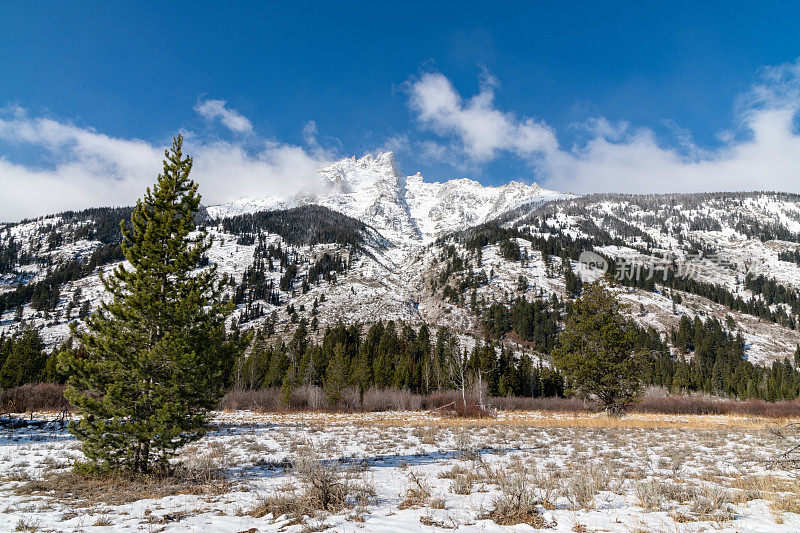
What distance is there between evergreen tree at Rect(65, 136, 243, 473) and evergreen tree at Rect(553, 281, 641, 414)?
1056 inches

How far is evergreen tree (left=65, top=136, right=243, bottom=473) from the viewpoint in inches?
371

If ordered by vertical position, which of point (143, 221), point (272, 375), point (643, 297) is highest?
point (643, 297)

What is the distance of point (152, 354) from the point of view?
376 inches

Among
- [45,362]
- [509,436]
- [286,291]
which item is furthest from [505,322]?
[45,362]

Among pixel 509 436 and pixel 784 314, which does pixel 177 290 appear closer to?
pixel 509 436

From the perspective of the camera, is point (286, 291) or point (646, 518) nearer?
point (646, 518)

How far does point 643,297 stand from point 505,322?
182ft

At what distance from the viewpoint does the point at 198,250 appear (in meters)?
11.4

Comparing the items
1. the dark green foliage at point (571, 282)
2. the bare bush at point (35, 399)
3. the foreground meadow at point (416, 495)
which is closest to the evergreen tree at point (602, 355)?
the foreground meadow at point (416, 495)

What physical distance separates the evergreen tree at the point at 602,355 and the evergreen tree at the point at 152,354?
88.0 ft

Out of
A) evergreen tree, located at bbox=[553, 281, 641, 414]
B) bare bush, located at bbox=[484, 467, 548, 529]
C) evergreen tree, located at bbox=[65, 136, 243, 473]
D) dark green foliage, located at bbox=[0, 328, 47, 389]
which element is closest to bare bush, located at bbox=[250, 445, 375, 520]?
bare bush, located at bbox=[484, 467, 548, 529]

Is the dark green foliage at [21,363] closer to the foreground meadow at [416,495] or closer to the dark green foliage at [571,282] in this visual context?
the foreground meadow at [416,495]

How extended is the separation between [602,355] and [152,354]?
2985cm

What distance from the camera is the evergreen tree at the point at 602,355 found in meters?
28.2
